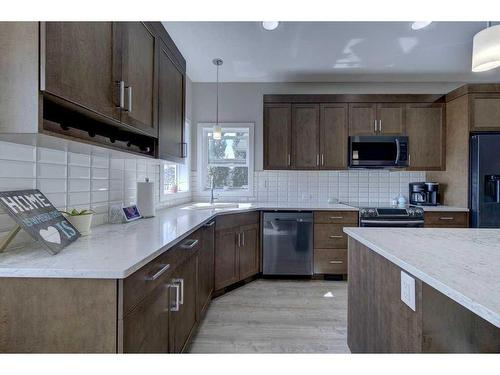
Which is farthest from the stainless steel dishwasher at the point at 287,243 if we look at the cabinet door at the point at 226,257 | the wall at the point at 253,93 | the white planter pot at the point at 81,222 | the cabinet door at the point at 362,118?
the white planter pot at the point at 81,222

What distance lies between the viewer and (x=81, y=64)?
1.13 meters

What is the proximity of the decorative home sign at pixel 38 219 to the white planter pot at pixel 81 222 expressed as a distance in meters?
0.11

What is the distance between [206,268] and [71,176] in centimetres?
126

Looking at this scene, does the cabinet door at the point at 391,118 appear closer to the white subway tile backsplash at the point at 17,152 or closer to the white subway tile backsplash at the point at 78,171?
the white subway tile backsplash at the point at 78,171

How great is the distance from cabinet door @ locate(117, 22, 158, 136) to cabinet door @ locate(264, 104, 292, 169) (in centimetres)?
189

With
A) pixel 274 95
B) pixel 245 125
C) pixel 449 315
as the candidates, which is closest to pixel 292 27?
pixel 274 95

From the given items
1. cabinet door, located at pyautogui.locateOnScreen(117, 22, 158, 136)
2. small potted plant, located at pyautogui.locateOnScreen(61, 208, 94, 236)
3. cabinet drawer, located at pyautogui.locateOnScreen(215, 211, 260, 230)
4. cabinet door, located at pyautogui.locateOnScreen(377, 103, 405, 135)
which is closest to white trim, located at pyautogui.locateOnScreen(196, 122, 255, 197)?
cabinet drawer, located at pyautogui.locateOnScreen(215, 211, 260, 230)

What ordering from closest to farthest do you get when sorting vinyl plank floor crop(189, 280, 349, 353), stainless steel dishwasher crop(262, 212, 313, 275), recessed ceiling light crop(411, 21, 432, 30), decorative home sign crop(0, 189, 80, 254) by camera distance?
decorative home sign crop(0, 189, 80, 254) → vinyl plank floor crop(189, 280, 349, 353) → recessed ceiling light crop(411, 21, 432, 30) → stainless steel dishwasher crop(262, 212, 313, 275)

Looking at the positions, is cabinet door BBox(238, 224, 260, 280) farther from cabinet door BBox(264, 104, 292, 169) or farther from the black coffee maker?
the black coffee maker

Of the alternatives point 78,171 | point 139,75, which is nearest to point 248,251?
point 78,171

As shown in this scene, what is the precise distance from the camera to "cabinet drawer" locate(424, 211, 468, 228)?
3.11m

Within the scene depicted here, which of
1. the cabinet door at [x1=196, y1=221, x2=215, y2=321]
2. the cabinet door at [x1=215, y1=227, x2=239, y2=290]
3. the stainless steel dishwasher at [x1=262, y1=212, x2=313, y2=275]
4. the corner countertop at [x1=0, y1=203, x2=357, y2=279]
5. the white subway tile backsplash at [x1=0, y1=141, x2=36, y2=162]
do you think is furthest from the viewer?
the stainless steel dishwasher at [x1=262, y1=212, x2=313, y2=275]

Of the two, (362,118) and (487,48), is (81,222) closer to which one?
(487,48)

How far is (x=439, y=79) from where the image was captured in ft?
12.1
